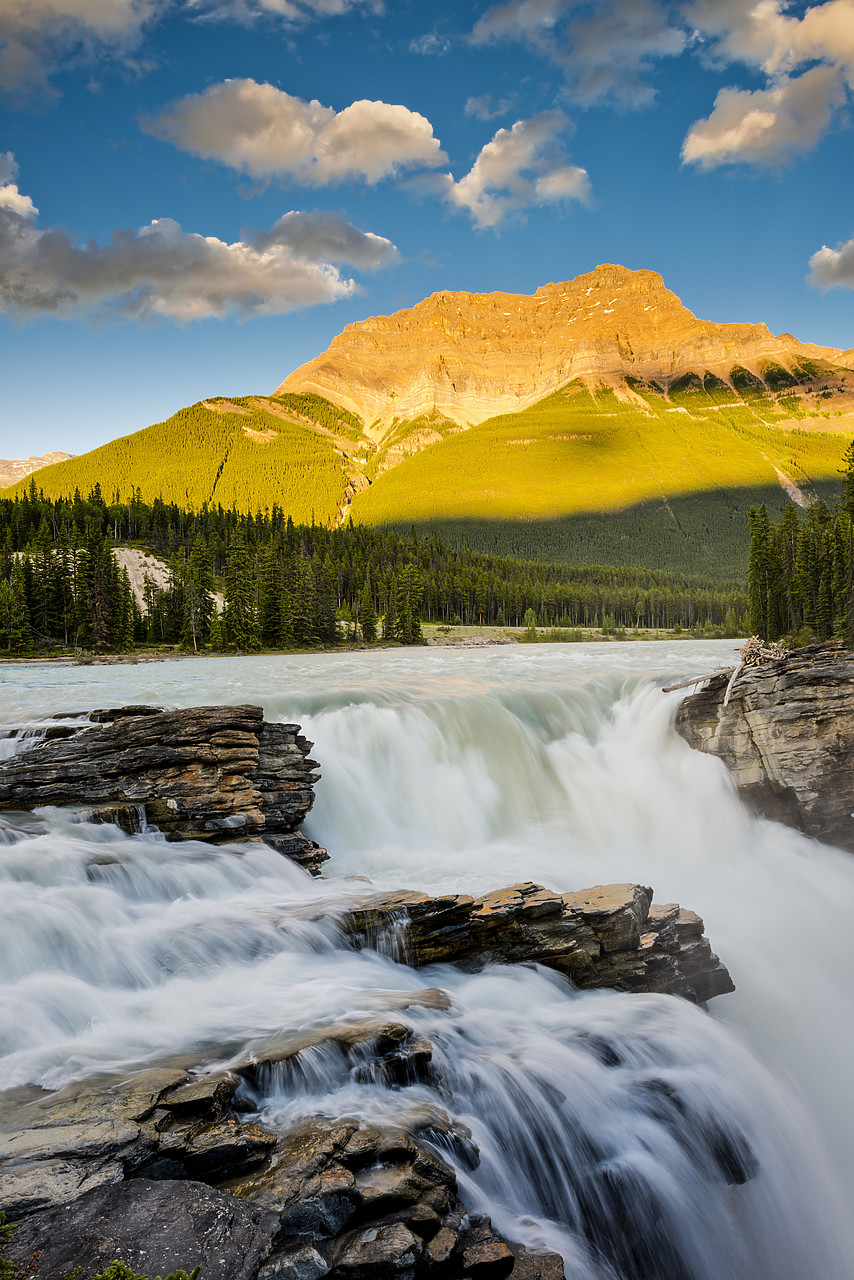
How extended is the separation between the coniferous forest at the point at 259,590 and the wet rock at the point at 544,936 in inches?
2492

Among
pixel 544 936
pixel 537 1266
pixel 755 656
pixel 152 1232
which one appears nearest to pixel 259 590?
pixel 755 656

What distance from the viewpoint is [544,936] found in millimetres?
9758

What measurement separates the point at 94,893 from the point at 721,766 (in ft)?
52.6

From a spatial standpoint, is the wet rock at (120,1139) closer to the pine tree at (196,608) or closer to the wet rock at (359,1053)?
the wet rock at (359,1053)

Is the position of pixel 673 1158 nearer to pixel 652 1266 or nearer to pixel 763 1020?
pixel 652 1266

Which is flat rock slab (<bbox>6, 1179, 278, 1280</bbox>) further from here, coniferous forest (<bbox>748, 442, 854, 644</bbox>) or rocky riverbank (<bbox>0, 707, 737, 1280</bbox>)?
coniferous forest (<bbox>748, 442, 854, 644</bbox>)

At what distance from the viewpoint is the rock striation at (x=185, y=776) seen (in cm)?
1257

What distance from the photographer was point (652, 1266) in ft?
20.8

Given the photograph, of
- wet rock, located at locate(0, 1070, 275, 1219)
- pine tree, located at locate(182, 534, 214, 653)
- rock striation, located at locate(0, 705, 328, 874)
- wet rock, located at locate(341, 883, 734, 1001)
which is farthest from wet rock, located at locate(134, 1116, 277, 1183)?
pine tree, located at locate(182, 534, 214, 653)

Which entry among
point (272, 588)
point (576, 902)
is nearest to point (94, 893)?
point (576, 902)

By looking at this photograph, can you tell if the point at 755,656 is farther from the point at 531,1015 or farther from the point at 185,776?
the point at 185,776

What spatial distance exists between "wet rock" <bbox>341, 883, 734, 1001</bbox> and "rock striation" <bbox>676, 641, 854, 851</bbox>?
941 cm

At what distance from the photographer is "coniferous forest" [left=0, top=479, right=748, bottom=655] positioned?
7156cm

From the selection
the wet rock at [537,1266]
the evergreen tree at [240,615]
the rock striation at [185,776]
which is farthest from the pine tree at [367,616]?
the wet rock at [537,1266]
